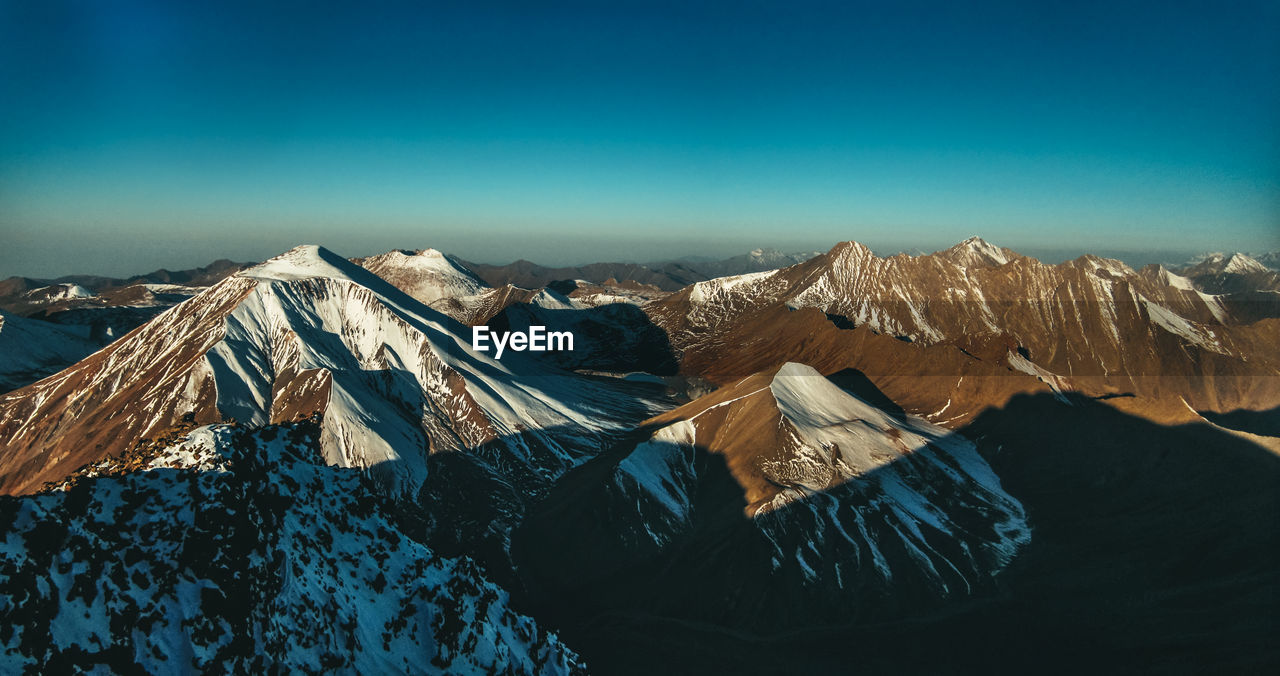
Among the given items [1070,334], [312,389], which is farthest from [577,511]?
[1070,334]

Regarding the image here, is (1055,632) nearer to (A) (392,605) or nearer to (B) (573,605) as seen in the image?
(B) (573,605)

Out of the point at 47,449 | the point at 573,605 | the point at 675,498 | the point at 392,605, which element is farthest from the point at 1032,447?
the point at 47,449

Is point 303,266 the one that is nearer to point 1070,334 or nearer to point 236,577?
point 236,577

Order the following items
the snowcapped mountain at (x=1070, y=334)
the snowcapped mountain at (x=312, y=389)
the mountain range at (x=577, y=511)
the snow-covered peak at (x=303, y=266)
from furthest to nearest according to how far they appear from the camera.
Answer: the snowcapped mountain at (x=1070, y=334)
the snow-covered peak at (x=303, y=266)
the snowcapped mountain at (x=312, y=389)
the mountain range at (x=577, y=511)

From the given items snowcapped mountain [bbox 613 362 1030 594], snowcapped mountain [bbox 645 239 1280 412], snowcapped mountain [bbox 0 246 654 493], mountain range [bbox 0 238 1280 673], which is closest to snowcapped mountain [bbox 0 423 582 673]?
mountain range [bbox 0 238 1280 673]

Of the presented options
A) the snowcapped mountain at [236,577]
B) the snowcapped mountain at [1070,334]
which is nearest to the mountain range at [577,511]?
the snowcapped mountain at [236,577]

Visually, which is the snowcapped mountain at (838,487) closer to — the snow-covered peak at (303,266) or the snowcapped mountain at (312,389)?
the snowcapped mountain at (312,389)
